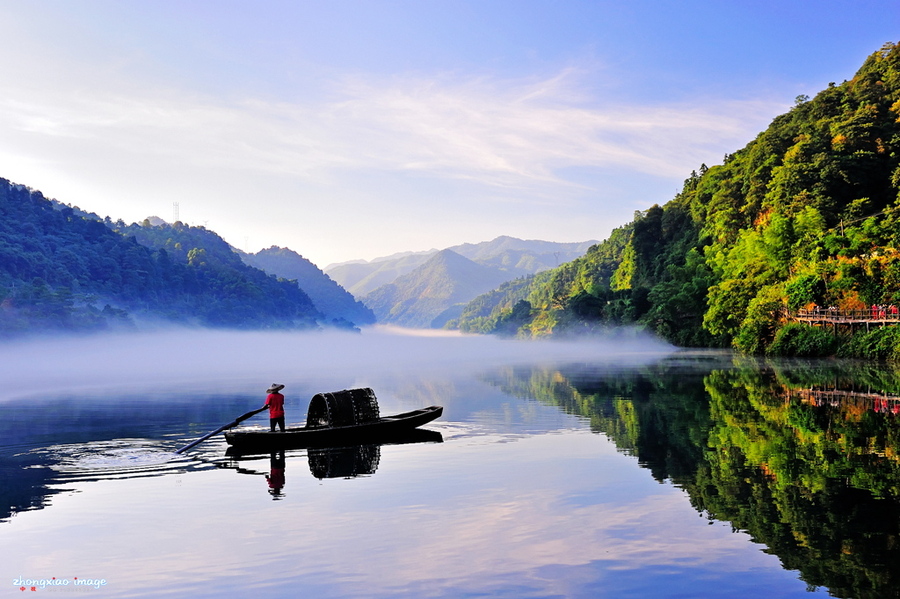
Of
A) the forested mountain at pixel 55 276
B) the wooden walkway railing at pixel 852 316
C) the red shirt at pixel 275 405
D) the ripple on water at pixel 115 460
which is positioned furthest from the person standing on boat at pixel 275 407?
the forested mountain at pixel 55 276

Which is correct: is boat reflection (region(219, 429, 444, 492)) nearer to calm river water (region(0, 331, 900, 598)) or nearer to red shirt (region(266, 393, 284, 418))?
calm river water (region(0, 331, 900, 598))

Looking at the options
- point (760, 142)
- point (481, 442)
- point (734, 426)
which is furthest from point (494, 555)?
point (760, 142)

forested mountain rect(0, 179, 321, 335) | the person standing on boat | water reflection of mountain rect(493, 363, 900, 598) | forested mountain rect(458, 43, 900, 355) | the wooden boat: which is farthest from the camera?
forested mountain rect(0, 179, 321, 335)

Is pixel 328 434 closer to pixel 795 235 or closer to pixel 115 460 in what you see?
pixel 115 460

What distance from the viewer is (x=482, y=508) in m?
15.2

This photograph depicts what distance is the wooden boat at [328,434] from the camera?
22.6 meters

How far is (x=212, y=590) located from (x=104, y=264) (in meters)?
199

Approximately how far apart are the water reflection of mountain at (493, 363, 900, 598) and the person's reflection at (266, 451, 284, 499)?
8.82 metres

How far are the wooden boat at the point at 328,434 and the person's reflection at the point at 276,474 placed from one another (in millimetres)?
487

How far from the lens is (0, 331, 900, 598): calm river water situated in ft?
36.4

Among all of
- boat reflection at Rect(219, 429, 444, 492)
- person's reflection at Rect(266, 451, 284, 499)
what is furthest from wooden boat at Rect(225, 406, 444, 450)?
person's reflection at Rect(266, 451, 284, 499)

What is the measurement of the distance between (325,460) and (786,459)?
12019 mm

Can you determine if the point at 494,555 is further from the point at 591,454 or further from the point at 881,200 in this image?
the point at 881,200

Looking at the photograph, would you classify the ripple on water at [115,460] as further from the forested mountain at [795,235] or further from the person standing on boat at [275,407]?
the forested mountain at [795,235]
